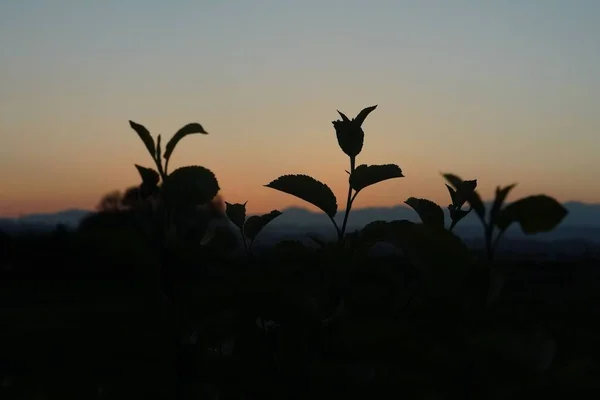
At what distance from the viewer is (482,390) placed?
92 cm

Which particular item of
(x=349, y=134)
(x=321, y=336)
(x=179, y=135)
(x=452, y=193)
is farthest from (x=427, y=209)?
(x=179, y=135)

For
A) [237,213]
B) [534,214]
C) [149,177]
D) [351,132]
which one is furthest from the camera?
[237,213]

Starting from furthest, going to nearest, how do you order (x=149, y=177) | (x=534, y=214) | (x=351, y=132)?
1. (x=351, y=132)
2. (x=149, y=177)
3. (x=534, y=214)

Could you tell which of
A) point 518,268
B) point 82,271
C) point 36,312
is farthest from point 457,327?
point 518,268

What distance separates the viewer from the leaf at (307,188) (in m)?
1.23

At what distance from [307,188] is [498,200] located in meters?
0.42

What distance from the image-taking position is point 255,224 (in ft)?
4.62

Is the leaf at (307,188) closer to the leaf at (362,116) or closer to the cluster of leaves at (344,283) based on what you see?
the cluster of leaves at (344,283)

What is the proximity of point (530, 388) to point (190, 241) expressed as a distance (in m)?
0.47

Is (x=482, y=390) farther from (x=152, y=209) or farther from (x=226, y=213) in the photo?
(x=226, y=213)

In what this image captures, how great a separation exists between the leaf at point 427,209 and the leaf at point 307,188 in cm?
12

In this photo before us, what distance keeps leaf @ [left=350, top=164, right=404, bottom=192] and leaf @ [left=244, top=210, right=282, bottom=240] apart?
0.75 feet

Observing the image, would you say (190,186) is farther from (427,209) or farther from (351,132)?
(427,209)

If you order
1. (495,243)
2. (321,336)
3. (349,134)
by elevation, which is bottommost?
(321,336)
